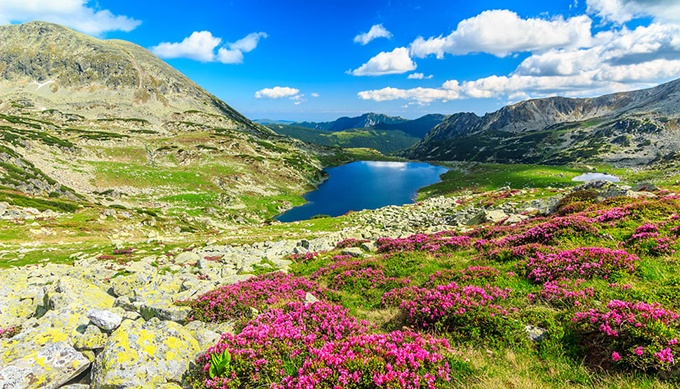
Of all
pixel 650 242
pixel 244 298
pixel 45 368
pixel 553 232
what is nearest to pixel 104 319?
pixel 45 368

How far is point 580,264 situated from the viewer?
11.9 metres

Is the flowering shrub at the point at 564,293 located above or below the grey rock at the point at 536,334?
above

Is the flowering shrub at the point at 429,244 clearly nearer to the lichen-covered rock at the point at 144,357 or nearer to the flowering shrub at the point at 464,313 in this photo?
the flowering shrub at the point at 464,313

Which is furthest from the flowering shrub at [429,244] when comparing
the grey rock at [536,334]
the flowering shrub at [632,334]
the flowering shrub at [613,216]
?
the flowering shrub at [632,334]

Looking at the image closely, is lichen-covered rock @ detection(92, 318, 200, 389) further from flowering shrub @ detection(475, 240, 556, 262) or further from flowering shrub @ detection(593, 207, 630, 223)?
flowering shrub @ detection(593, 207, 630, 223)

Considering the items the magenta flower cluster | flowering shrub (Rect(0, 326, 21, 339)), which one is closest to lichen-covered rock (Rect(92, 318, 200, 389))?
flowering shrub (Rect(0, 326, 21, 339))

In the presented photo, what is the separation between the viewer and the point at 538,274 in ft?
39.3

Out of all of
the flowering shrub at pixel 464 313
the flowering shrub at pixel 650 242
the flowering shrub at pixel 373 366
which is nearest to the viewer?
the flowering shrub at pixel 373 366

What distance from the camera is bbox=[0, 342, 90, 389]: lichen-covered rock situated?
6879mm

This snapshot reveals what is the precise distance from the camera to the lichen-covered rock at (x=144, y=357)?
6.94m

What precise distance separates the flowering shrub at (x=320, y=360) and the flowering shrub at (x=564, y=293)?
5093mm

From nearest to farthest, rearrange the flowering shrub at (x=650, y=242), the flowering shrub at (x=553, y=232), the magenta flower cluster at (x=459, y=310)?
the magenta flower cluster at (x=459, y=310), the flowering shrub at (x=650, y=242), the flowering shrub at (x=553, y=232)

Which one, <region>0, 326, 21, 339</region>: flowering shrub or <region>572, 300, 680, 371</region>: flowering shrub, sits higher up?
<region>572, 300, 680, 371</region>: flowering shrub

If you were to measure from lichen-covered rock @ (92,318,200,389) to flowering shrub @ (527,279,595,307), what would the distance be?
1131 cm
